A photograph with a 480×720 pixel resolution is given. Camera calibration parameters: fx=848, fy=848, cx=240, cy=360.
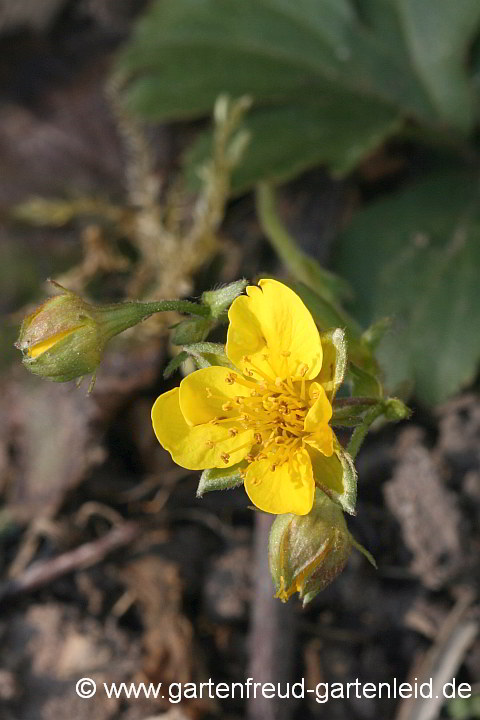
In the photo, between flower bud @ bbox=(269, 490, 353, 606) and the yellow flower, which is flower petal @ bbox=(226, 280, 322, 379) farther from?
flower bud @ bbox=(269, 490, 353, 606)

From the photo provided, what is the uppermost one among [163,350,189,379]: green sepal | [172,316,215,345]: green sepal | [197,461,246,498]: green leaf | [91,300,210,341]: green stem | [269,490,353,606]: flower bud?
[91,300,210,341]: green stem

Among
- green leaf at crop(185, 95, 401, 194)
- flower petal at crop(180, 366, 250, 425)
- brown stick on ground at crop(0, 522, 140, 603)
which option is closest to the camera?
flower petal at crop(180, 366, 250, 425)

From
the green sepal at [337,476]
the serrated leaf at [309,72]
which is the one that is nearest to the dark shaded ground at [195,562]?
the serrated leaf at [309,72]

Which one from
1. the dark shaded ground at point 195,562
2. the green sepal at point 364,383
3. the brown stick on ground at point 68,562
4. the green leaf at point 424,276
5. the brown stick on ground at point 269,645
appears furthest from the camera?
the brown stick on ground at point 68,562

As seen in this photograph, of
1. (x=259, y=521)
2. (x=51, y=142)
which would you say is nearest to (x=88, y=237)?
(x=51, y=142)

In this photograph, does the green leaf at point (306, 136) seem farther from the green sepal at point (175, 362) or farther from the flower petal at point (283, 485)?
the flower petal at point (283, 485)

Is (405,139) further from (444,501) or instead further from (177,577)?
(177,577)

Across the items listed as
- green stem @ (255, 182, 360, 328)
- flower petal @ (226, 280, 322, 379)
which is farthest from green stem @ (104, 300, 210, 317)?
green stem @ (255, 182, 360, 328)
